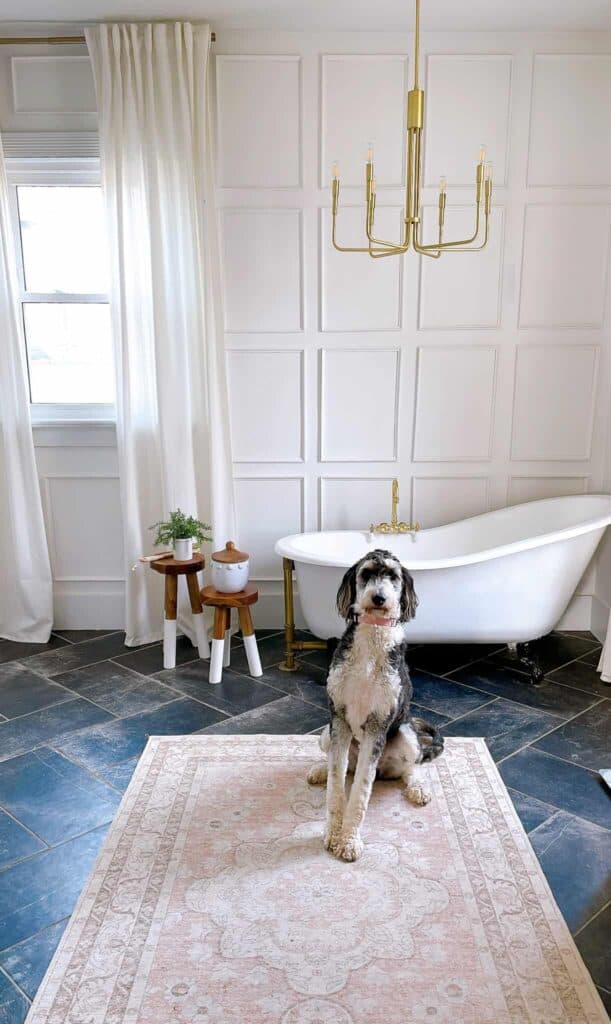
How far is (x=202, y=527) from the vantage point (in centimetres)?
354

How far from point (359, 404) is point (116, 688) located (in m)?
1.76

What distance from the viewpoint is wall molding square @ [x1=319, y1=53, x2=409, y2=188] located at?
11.6ft

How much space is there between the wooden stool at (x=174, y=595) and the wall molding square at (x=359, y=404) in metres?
0.88

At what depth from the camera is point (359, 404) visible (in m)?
3.86

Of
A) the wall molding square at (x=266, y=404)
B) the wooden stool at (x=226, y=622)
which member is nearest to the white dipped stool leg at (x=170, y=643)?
the wooden stool at (x=226, y=622)

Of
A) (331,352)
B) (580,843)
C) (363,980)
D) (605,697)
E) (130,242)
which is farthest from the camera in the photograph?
(331,352)

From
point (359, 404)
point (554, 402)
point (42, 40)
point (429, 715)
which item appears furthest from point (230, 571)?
point (42, 40)

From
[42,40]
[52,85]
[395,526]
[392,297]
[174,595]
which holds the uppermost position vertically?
[42,40]

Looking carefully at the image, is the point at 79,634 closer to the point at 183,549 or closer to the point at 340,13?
the point at 183,549

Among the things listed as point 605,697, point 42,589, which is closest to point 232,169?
point 42,589

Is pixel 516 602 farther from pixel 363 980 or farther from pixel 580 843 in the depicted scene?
pixel 363 980

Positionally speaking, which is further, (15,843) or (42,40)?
(42,40)

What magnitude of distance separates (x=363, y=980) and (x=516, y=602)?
6.14 feet

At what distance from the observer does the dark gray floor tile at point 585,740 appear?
2.77m
